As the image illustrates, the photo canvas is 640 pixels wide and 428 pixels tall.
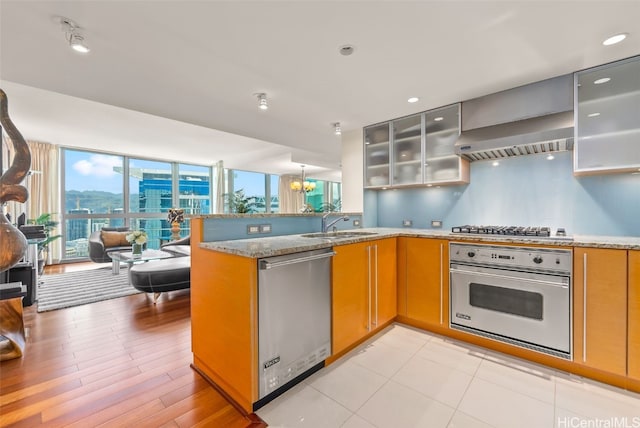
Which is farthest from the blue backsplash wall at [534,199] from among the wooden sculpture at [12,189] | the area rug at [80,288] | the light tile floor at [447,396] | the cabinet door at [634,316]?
the area rug at [80,288]

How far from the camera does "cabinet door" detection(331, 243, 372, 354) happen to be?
78.0 inches

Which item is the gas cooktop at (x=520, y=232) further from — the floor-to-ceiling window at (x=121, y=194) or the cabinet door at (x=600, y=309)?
the floor-to-ceiling window at (x=121, y=194)

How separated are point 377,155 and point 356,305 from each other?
1.88 metres

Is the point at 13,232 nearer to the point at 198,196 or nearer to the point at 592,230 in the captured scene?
the point at 592,230

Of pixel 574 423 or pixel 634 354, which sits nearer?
pixel 574 423

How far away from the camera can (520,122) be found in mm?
2295

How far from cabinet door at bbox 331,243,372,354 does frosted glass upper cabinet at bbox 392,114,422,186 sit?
118 cm

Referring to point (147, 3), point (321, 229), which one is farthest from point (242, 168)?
point (147, 3)

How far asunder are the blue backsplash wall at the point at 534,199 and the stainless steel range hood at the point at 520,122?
0.58ft

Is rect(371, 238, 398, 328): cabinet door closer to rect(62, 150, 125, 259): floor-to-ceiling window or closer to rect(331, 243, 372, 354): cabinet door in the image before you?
rect(331, 243, 372, 354): cabinet door

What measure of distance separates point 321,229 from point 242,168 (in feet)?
18.4

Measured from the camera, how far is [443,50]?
182cm

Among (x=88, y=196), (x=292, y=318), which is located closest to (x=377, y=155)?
(x=292, y=318)

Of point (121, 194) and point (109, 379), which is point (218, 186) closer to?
point (121, 194)
